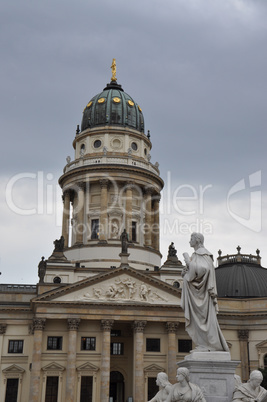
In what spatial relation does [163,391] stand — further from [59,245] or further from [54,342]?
[59,245]

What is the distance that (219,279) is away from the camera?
6600 cm

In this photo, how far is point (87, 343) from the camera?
53719mm

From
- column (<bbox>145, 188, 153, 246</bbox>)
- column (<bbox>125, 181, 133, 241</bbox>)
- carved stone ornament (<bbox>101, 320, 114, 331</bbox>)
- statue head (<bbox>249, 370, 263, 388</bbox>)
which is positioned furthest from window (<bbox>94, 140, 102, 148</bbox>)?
statue head (<bbox>249, 370, 263, 388</bbox>)

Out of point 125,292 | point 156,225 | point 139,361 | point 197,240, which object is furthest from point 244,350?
point 197,240

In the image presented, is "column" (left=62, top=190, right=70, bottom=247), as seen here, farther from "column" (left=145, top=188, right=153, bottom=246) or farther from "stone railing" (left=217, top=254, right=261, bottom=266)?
"stone railing" (left=217, top=254, right=261, bottom=266)

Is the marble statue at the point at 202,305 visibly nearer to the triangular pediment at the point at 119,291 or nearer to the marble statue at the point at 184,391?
the marble statue at the point at 184,391

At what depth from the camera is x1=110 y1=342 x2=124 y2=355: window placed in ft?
188

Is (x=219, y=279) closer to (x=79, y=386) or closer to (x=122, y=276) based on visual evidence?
(x=122, y=276)

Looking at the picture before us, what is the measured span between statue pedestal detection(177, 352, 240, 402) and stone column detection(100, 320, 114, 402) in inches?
1717

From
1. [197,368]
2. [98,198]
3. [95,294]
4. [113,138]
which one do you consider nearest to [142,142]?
[113,138]

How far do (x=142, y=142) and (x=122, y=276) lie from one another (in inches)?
932

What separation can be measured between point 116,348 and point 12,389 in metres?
12.0

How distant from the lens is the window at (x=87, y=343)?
2108 inches

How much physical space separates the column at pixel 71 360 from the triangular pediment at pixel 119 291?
7.61ft
